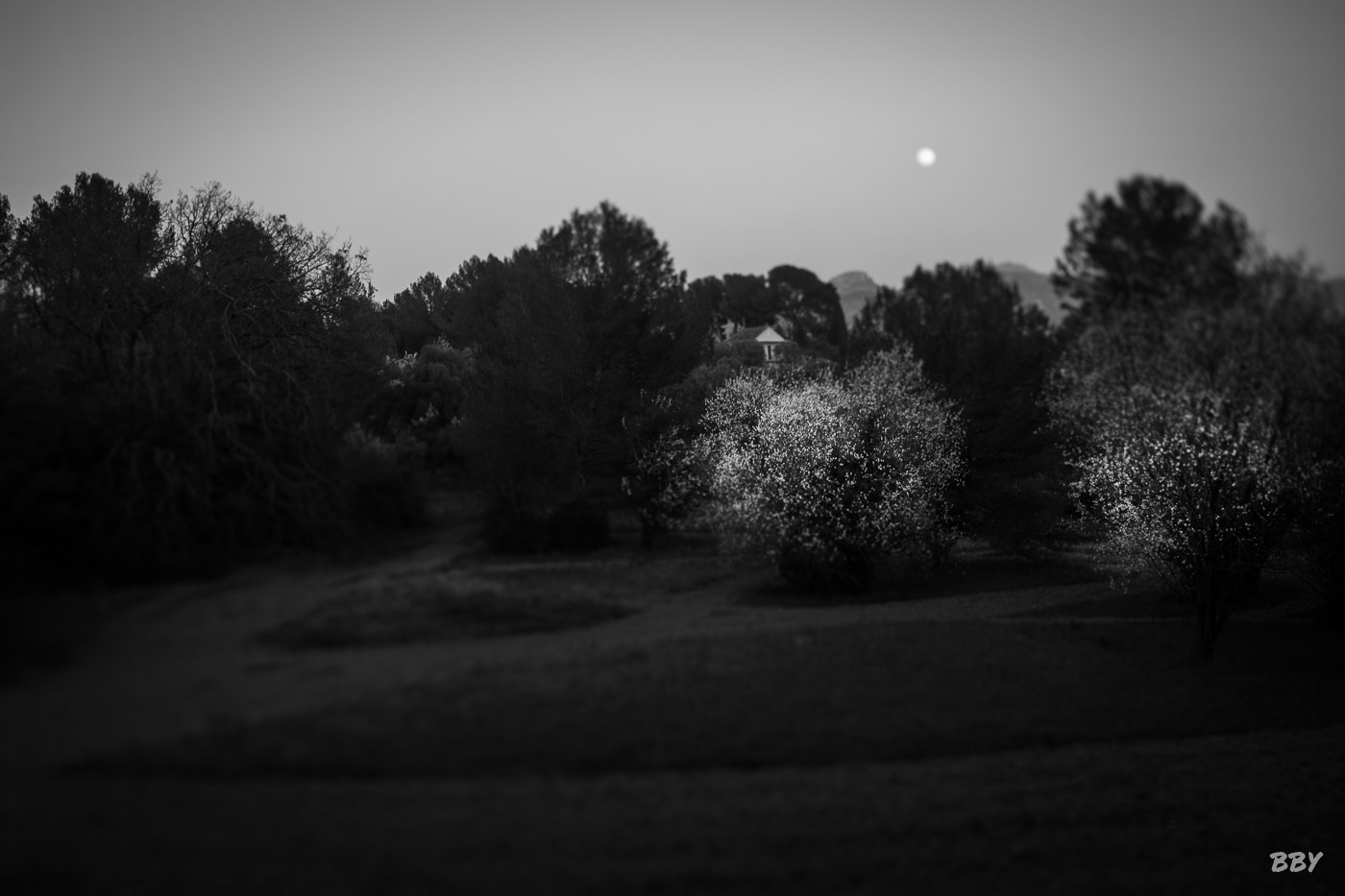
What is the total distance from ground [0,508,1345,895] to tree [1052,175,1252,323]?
5848 millimetres

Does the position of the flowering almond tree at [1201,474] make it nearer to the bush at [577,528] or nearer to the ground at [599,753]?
the ground at [599,753]

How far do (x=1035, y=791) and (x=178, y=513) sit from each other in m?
9.97

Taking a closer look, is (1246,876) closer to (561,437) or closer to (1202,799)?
(1202,799)

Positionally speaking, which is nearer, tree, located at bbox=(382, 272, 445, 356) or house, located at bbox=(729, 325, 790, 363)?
tree, located at bbox=(382, 272, 445, 356)

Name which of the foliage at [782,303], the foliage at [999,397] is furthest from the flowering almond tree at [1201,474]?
the foliage at [782,303]

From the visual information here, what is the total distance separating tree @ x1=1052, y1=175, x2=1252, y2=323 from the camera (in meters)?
13.2

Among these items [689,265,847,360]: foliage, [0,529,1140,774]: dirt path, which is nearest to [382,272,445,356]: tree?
[0,529,1140,774]: dirt path

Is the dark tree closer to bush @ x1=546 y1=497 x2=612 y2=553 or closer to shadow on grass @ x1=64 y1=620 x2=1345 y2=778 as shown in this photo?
shadow on grass @ x1=64 y1=620 x2=1345 y2=778

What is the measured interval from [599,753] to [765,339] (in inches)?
2560

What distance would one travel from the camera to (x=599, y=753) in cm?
908

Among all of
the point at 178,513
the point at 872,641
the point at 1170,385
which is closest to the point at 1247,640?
the point at 1170,385

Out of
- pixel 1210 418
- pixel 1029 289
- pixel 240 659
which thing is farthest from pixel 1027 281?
pixel 240 659

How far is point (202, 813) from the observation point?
22.7ft

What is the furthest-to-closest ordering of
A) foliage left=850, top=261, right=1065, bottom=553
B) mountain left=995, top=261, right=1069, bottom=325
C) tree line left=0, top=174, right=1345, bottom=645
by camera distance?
mountain left=995, top=261, right=1069, bottom=325 < foliage left=850, top=261, right=1065, bottom=553 < tree line left=0, top=174, right=1345, bottom=645
